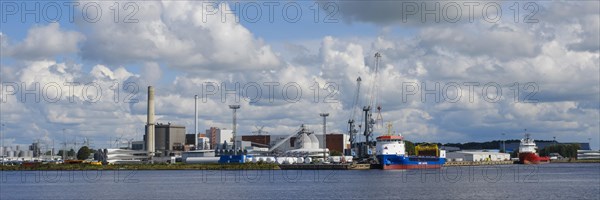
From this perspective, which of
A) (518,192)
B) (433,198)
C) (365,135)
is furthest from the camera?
(365,135)

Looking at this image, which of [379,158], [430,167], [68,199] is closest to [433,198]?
[68,199]

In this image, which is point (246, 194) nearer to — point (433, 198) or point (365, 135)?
point (433, 198)

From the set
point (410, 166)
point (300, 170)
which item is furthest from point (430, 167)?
point (300, 170)

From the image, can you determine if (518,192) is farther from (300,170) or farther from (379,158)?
(300,170)

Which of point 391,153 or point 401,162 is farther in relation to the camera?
point 401,162

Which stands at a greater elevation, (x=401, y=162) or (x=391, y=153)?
(x=391, y=153)

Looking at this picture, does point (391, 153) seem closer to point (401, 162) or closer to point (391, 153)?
point (391, 153)

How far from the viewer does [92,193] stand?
3477 inches

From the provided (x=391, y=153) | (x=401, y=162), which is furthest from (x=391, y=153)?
(x=401, y=162)

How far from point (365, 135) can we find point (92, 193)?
112 m

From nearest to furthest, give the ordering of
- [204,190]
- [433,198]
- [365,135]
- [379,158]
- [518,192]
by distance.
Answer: [433,198]
[518,192]
[204,190]
[379,158]
[365,135]

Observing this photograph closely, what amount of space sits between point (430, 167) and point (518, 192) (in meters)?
95.0

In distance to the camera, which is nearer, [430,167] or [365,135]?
[430,167]

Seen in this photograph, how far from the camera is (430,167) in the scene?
584ft
